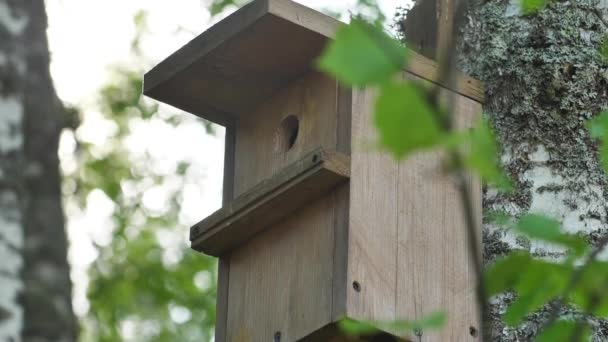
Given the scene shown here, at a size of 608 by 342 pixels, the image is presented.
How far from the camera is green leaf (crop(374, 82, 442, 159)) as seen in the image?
4.67 ft

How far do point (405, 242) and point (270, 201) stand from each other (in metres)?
0.34

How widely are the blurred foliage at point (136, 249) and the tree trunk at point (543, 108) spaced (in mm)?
4671

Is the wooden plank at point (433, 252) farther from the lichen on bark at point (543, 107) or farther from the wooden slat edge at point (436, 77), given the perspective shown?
the wooden slat edge at point (436, 77)

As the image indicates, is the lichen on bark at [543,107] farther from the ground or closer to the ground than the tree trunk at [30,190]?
farther from the ground

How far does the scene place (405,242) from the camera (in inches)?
133

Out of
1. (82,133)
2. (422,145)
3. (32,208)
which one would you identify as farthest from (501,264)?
(82,133)

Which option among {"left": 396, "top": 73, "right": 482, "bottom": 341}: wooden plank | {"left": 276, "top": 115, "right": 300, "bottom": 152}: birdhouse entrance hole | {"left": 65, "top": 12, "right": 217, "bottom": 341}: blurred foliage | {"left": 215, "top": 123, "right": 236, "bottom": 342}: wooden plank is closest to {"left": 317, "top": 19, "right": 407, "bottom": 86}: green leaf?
{"left": 396, "top": 73, "right": 482, "bottom": 341}: wooden plank

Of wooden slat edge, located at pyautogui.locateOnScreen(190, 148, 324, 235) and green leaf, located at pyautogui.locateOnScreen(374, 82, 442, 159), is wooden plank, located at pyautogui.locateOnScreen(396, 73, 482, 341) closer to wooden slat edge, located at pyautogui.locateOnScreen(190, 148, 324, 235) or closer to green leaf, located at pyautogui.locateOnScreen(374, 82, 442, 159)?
wooden slat edge, located at pyautogui.locateOnScreen(190, 148, 324, 235)

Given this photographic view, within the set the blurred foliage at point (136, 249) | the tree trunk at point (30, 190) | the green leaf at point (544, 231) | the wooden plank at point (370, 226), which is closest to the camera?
the green leaf at point (544, 231)

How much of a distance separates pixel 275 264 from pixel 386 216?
33 cm

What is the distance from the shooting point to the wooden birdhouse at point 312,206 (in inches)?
130

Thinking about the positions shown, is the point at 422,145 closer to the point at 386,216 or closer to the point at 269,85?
the point at 386,216

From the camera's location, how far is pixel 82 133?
28.8 ft

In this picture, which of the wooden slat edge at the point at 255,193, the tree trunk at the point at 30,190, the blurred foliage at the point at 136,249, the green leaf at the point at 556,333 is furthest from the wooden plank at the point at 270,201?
the blurred foliage at the point at 136,249
